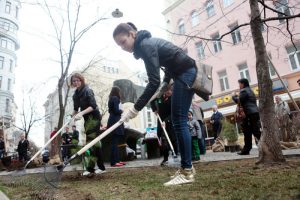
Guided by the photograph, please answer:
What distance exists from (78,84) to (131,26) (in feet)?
5.75

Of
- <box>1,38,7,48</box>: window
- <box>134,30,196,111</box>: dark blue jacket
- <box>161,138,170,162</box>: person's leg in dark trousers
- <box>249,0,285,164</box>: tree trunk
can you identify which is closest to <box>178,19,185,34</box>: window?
<box>161,138,170,162</box>: person's leg in dark trousers

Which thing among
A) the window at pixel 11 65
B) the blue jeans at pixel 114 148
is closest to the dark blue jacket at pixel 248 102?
the blue jeans at pixel 114 148

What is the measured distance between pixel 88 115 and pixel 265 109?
9.09ft

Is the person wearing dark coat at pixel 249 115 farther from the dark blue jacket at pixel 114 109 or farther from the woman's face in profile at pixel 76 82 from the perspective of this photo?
the woman's face in profile at pixel 76 82

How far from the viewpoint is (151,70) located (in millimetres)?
2658

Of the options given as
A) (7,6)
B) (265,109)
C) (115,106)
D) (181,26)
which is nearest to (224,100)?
(181,26)

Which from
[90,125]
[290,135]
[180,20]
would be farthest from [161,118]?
[180,20]

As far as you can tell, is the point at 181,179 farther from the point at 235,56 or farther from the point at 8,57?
the point at 8,57

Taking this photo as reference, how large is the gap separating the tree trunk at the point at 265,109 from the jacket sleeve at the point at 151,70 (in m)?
2.01

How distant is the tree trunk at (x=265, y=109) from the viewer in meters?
3.64

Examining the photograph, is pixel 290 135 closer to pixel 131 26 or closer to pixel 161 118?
pixel 161 118

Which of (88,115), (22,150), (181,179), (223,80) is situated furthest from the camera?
(223,80)

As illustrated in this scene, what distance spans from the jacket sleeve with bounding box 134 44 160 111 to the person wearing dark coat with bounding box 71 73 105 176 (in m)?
1.53

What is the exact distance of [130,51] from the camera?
293 cm
